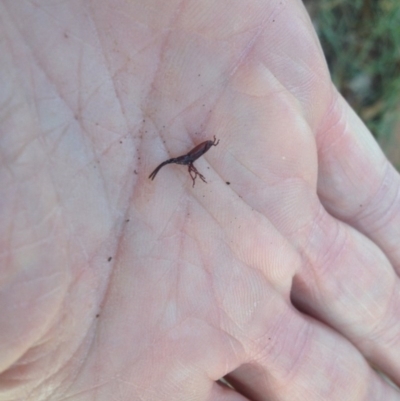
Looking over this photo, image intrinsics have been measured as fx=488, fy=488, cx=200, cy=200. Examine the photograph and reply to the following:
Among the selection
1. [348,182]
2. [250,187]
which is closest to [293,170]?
[250,187]

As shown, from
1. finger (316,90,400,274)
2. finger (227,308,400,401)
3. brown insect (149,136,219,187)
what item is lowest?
finger (227,308,400,401)

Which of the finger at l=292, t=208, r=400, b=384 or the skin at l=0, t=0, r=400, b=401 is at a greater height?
the skin at l=0, t=0, r=400, b=401

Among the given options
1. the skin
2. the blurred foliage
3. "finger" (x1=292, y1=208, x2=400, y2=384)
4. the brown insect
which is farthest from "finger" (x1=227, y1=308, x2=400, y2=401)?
the blurred foliage

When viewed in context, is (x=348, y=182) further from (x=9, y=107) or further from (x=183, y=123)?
(x=9, y=107)

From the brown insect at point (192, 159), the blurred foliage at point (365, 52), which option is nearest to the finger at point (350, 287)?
the brown insect at point (192, 159)

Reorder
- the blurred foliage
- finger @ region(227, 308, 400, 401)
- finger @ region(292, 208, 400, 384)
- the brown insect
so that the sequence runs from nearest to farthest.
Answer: the brown insect → finger @ region(227, 308, 400, 401) → finger @ region(292, 208, 400, 384) → the blurred foliage

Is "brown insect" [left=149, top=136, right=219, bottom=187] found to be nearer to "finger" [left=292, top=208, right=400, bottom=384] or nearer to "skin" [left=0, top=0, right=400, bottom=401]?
"skin" [left=0, top=0, right=400, bottom=401]
